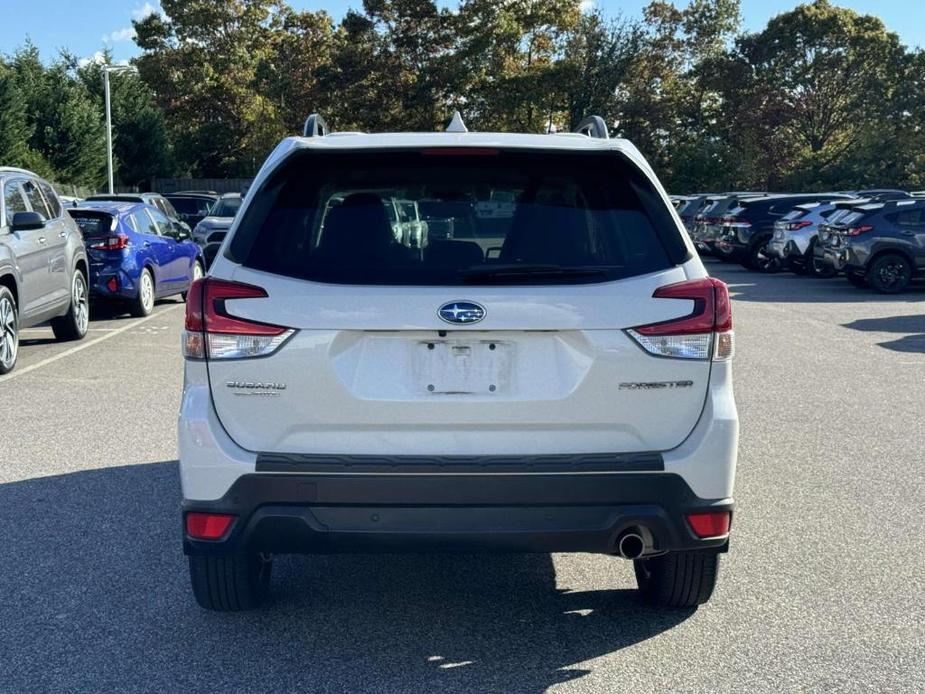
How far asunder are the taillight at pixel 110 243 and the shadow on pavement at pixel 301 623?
33.5ft

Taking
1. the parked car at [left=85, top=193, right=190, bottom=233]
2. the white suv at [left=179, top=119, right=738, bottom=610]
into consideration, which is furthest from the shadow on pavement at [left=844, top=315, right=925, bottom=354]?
the parked car at [left=85, top=193, right=190, bottom=233]

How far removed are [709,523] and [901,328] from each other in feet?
41.7

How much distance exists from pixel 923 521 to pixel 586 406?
10.2ft

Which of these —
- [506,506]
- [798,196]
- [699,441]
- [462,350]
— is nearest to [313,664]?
[506,506]

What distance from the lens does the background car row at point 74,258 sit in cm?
1135

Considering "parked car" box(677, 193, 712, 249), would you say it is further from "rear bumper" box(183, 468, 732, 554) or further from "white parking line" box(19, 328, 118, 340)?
"rear bumper" box(183, 468, 732, 554)

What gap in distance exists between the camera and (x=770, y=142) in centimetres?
6197

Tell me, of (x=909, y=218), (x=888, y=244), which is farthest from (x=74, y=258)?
(x=909, y=218)

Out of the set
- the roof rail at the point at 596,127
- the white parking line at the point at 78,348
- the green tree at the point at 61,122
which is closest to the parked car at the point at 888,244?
the white parking line at the point at 78,348

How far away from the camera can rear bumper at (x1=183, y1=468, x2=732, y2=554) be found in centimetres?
389

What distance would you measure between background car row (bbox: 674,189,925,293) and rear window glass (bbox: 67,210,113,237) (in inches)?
518

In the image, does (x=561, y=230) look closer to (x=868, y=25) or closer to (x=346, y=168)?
(x=346, y=168)

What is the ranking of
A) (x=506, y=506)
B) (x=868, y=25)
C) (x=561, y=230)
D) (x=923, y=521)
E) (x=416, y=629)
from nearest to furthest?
1. (x=506, y=506)
2. (x=561, y=230)
3. (x=416, y=629)
4. (x=923, y=521)
5. (x=868, y=25)

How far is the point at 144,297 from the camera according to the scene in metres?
16.4
